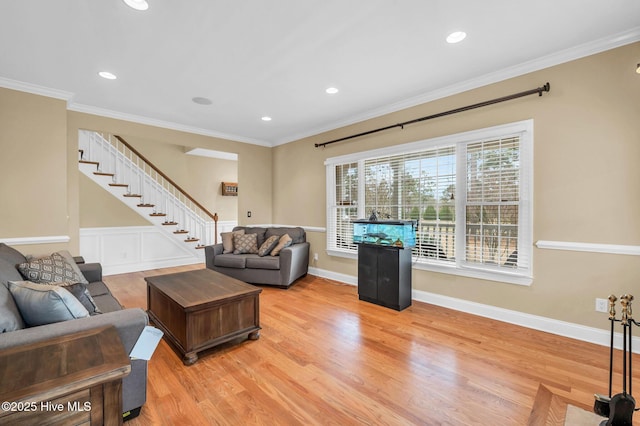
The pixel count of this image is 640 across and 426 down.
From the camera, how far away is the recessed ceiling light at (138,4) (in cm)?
196

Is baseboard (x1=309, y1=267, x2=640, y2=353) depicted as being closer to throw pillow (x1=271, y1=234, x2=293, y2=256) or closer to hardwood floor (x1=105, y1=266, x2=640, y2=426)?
hardwood floor (x1=105, y1=266, x2=640, y2=426)

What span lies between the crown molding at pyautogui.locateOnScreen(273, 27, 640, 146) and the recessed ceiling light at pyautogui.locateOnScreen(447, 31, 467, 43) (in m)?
0.88

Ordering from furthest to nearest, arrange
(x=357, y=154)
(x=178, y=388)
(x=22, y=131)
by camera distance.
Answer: (x=357, y=154)
(x=22, y=131)
(x=178, y=388)

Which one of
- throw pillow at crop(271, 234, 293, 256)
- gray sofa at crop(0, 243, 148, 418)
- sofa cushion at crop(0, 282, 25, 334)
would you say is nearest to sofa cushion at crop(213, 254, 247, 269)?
throw pillow at crop(271, 234, 293, 256)

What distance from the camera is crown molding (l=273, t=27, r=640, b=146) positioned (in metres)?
2.40

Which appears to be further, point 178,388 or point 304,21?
point 304,21

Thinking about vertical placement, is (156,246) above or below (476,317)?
above

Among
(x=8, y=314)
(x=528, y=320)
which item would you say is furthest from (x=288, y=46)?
(x=528, y=320)

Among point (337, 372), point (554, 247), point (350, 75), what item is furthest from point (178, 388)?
point (554, 247)

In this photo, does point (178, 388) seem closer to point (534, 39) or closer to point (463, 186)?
point (463, 186)

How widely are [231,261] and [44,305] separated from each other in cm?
296

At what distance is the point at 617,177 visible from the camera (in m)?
2.45

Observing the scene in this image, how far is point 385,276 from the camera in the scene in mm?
3572

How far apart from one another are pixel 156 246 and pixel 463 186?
5.74m
